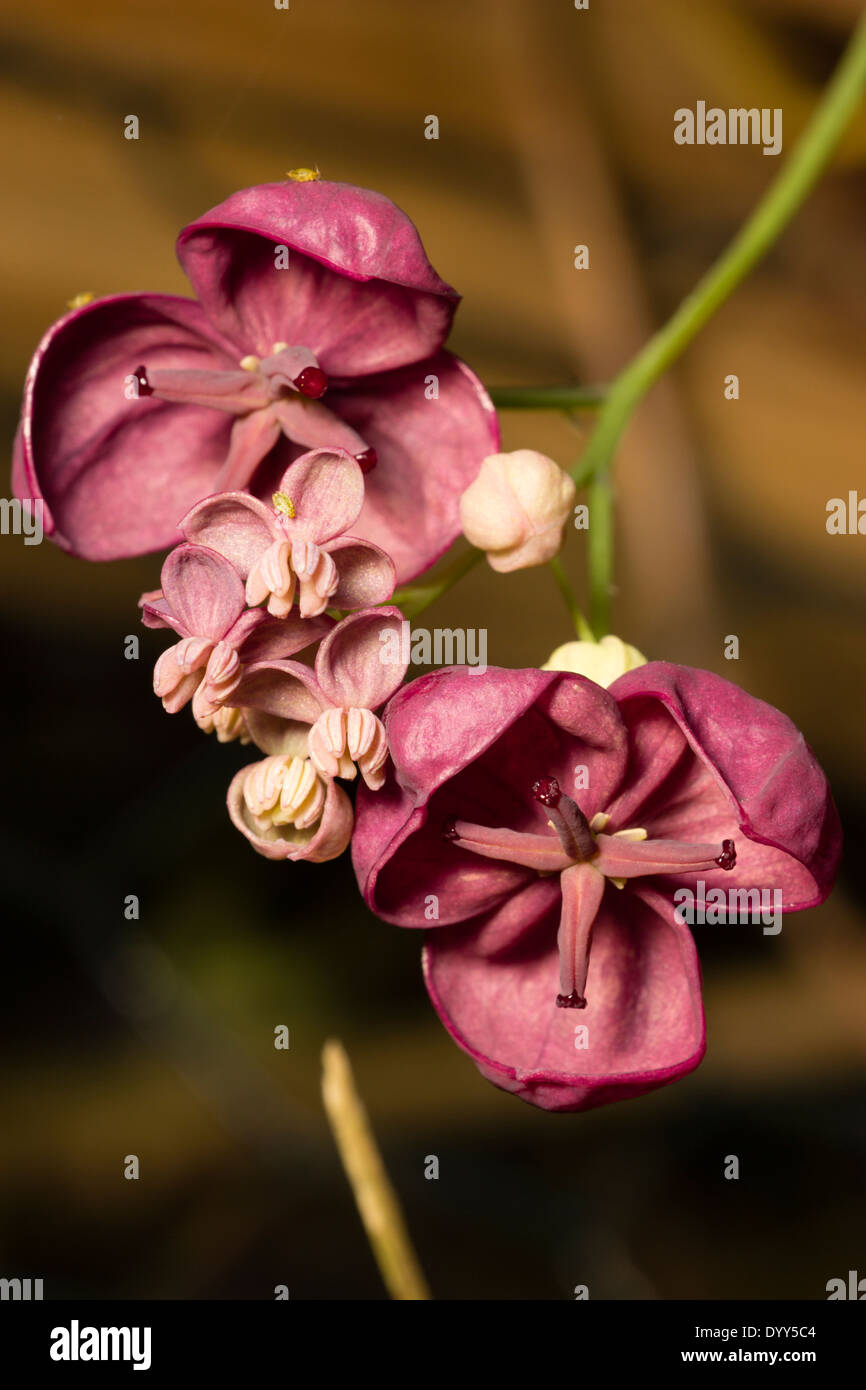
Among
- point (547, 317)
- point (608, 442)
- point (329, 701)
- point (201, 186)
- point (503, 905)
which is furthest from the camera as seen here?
point (547, 317)

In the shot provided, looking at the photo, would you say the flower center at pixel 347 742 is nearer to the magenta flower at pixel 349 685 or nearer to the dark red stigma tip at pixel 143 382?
the magenta flower at pixel 349 685

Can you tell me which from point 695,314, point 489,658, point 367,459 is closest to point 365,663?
point 367,459

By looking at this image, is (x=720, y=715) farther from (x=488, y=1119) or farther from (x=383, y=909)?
(x=488, y=1119)

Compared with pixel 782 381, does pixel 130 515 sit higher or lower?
lower

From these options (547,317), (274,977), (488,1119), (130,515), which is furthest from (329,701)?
(488,1119)

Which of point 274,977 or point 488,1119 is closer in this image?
point 274,977

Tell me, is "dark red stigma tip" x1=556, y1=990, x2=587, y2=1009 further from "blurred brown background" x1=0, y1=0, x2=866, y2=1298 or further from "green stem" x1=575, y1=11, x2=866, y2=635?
"blurred brown background" x1=0, y1=0, x2=866, y2=1298

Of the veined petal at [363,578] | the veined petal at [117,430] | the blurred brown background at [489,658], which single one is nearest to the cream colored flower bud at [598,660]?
the veined petal at [363,578]

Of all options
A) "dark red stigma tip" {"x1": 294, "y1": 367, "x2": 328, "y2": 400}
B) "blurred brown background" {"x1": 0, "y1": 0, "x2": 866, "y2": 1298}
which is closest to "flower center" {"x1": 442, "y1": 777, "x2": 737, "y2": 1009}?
"dark red stigma tip" {"x1": 294, "y1": 367, "x2": 328, "y2": 400}

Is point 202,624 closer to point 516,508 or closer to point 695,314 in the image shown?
point 516,508
